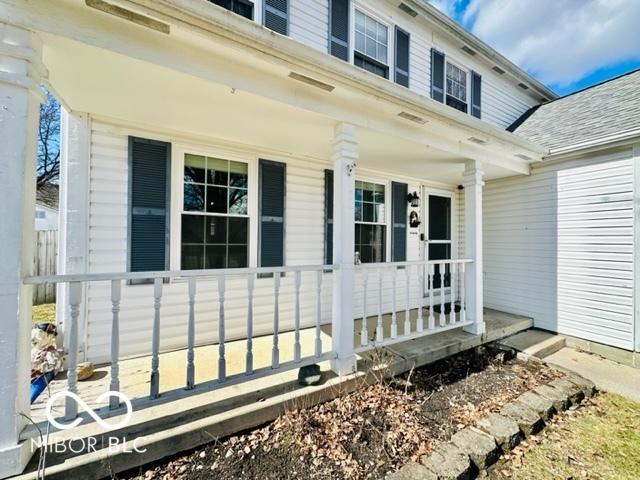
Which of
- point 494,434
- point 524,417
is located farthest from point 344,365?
point 524,417

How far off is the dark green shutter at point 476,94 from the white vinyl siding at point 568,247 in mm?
2020

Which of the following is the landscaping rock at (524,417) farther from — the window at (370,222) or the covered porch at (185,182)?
the window at (370,222)

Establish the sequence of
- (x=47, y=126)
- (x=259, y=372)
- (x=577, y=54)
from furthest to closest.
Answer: (x=47, y=126), (x=577, y=54), (x=259, y=372)

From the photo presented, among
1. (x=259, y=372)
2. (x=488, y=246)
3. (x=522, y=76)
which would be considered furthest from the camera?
(x=522, y=76)

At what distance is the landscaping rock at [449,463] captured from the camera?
1933mm

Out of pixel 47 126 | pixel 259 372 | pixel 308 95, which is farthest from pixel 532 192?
pixel 47 126

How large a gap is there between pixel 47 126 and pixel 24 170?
1457 centimetres

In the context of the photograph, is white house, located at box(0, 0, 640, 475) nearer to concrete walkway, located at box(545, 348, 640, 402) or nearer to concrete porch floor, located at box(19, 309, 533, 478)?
concrete porch floor, located at box(19, 309, 533, 478)

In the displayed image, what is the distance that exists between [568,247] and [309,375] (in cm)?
461

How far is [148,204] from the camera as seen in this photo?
3.23 meters

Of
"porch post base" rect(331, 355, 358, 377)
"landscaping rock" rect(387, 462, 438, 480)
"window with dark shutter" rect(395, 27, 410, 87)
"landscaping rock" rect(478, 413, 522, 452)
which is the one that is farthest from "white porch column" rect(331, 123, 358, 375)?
"window with dark shutter" rect(395, 27, 410, 87)

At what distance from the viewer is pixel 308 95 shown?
2621 millimetres

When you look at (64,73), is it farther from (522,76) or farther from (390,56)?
(522,76)

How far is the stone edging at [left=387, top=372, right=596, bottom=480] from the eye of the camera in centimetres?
196
